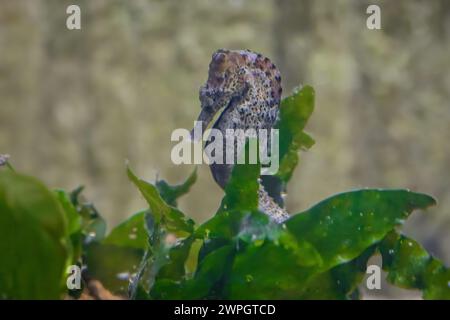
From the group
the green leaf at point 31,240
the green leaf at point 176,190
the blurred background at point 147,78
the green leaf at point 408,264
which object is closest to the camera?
the green leaf at point 31,240

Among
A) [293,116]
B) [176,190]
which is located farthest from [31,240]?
[293,116]

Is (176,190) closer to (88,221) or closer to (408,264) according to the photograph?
(88,221)

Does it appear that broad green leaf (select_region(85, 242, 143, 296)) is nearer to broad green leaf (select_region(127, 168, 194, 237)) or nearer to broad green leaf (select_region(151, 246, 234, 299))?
broad green leaf (select_region(127, 168, 194, 237))

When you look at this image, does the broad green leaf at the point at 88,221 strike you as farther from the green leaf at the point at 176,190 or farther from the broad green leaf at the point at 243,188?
the broad green leaf at the point at 243,188

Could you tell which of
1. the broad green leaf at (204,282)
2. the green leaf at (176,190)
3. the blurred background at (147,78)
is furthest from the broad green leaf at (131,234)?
the blurred background at (147,78)

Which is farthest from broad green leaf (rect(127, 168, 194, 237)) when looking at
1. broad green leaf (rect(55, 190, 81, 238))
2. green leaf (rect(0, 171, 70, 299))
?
green leaf (rect(0, 171, 70, 299))

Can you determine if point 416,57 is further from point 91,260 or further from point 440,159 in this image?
point 91,260
